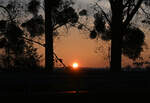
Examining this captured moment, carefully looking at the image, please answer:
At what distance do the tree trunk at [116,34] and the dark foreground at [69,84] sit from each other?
5.65m

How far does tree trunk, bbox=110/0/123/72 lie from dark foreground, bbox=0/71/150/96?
18.5 feet

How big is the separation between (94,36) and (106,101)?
8833mm

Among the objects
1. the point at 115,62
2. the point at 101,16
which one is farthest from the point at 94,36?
the point at 115,62

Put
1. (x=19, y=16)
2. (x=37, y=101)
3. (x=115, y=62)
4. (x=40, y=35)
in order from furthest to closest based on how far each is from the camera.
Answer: (x=40, y=35), (x=19, y=16), (x=115, y=62), (x=37, y=101)

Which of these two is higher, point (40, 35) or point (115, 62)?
point (40, 35)

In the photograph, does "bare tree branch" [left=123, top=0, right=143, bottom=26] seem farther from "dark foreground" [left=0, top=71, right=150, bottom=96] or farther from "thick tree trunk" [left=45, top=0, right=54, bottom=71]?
"dark foreground" [left=0, top=71, right=150, bottom=96]

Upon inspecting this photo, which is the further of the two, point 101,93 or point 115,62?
point 115,62

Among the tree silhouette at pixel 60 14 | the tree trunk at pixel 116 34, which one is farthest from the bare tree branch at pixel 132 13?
the tree silhouette at pixel 60 14

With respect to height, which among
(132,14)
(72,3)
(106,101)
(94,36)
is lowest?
(106,101)

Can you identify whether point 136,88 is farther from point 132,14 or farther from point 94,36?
point 94,36

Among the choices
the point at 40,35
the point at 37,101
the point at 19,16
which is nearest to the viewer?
the point at 37,101

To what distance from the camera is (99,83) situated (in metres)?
6.36

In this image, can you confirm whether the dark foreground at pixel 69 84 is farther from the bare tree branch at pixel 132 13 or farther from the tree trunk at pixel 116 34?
the bare tree branch at pixel 132 13

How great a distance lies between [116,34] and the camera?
12508 mm
